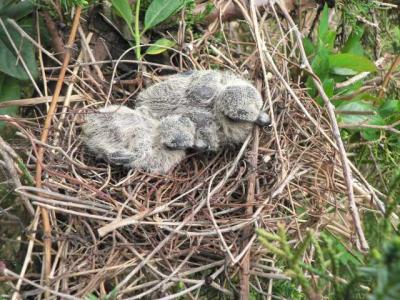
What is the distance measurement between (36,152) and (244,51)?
0.99 metres

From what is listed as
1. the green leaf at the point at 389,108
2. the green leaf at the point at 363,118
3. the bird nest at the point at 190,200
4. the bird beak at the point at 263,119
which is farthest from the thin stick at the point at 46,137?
the green leaf at the point at 389,108

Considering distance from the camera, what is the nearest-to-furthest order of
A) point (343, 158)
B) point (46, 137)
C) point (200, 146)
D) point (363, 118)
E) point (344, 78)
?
point (343, 158)
point (46, 137)
point (200, 146)
point (363, 118)
point (344, 78)

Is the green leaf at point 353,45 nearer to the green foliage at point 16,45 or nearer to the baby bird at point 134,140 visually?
the baby bird at point 134,140

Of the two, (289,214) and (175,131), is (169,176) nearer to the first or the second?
(175,131)

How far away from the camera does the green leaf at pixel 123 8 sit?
177 centimetres

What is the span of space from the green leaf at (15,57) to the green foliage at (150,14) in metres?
0.33

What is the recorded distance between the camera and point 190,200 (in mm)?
1591

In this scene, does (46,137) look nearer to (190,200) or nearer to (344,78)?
(190,200)

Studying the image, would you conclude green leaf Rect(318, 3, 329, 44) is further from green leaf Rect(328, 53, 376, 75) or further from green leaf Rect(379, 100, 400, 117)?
green leaf Rect(379, 100, 400, 117)

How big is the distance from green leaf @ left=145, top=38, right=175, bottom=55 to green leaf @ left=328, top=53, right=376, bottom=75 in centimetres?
57

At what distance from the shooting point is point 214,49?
1937 millimetres

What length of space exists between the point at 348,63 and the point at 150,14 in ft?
2.33

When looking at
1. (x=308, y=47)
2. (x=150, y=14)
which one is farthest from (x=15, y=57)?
(x=308, y=47)

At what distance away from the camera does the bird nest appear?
143 centimetres
